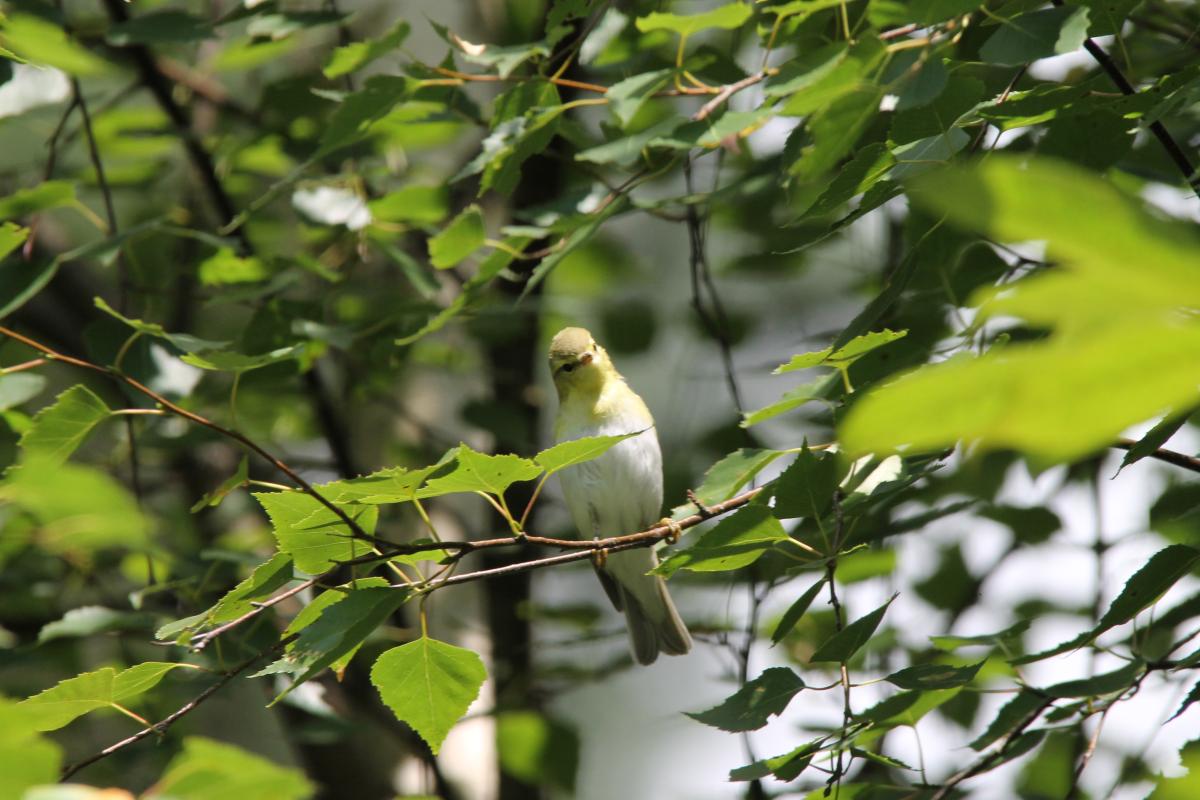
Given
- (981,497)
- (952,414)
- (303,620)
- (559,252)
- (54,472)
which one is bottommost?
(981,497)

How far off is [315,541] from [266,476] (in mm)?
2374

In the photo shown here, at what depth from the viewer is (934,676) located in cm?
181

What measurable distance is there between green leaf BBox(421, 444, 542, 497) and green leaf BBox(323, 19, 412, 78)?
1.11 metres

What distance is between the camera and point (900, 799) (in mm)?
2217

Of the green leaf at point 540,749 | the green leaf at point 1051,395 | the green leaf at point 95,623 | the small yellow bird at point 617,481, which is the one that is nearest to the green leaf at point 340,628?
the green leaf at point 1051,395

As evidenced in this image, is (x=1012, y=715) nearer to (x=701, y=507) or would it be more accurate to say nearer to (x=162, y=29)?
(x=701, y=507)

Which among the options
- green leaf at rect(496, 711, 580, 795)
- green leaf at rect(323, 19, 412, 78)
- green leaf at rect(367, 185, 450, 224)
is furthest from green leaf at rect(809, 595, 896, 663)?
green leaf at rect(496, 711, 580, 795)

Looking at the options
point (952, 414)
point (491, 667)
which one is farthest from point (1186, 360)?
point (491, 667)

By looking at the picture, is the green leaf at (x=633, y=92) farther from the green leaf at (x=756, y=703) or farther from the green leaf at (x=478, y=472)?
the green leaf at (x=756, y=703)

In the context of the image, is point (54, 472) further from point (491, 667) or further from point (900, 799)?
point (491, 667)

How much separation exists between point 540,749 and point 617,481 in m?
0.88

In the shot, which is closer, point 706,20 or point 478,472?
point 478,472

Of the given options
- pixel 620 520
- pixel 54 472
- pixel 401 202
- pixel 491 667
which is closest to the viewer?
pixel 54 472

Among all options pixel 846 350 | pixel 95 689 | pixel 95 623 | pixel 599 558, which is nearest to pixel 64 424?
pixel 95 689
